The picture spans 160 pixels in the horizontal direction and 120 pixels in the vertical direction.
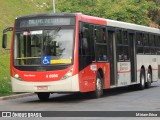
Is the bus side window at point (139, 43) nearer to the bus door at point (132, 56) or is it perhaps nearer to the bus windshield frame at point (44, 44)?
the bus door at point (132, 56)

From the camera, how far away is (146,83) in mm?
28062

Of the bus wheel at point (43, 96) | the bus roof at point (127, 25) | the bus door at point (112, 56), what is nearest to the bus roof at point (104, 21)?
the bus roof at point (127, 25)

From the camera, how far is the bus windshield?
1892 cm

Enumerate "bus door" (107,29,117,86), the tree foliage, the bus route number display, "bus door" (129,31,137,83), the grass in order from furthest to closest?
1. the grass
2. the tree foliage
3. "bus door" (129,31,137,83)
4. "bus door" (107,29,117,86)
5. the bus route number display

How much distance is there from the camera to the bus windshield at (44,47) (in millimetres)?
18922

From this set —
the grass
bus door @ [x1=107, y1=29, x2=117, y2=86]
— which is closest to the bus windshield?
bus door @ [x1=107, y1=29, x2=117, y2=86]

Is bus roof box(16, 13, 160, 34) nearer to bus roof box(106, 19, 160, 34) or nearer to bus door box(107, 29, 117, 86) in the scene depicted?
bus roof box(106, 19, 160, 34)

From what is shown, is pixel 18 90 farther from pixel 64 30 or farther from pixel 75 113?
pixel 75 113

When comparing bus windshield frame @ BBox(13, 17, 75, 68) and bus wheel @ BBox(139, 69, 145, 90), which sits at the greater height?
bus windshield frame @ BBox(13, 17, 75, 68)

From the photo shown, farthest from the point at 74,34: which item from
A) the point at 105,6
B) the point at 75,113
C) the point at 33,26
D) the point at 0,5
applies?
the point at 0,5

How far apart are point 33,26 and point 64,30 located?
1.21 meters

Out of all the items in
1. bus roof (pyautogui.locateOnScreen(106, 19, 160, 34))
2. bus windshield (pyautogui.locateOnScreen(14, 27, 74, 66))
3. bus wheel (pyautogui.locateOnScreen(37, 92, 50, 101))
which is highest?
bus roof (pyautogui.locateOnScreen(106, 19, 160, 34))

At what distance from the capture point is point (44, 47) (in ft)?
62.7

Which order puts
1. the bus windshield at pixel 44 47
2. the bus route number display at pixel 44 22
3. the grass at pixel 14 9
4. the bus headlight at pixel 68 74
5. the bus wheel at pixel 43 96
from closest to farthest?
1. the bus headlight at pixel 68 74
2. the bus windshield at pixel 44 47
3. the bus route number display at pixel 44 22
4. the bus wheel at pixel 43 96
5. the grass at pixel 14 9
